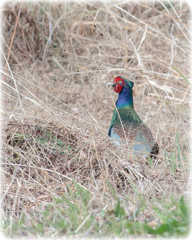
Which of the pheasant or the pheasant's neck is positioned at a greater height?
the pheasant's neck

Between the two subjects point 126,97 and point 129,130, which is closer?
point 129,130

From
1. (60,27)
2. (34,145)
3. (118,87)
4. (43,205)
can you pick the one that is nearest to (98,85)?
(60,27)

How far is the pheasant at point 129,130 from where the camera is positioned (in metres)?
2.82

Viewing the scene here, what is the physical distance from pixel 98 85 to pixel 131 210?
2.89 metres

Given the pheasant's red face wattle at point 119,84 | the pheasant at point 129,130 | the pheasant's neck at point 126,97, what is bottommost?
the pheasant at point 129,130

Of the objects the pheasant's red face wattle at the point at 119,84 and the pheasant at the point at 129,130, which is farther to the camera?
the pheasant's red face wattle at the point at 119,84

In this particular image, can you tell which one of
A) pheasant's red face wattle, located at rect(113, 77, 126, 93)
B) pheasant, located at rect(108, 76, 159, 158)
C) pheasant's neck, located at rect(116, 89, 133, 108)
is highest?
pheasant's red face wattle, located at rect(113, 77, 126, 93)

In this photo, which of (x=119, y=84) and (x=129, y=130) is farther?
(x=119, y=84)

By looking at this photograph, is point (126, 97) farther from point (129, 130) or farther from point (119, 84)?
point (129, 130)

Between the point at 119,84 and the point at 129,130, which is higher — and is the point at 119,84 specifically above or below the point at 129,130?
above

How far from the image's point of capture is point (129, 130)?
9.82ft

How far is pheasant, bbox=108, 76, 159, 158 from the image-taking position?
9.26ft

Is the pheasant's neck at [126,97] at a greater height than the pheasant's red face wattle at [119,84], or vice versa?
the pheasant's red face wattle at [119,84]

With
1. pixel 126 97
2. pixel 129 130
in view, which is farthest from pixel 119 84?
pixel 129 130
